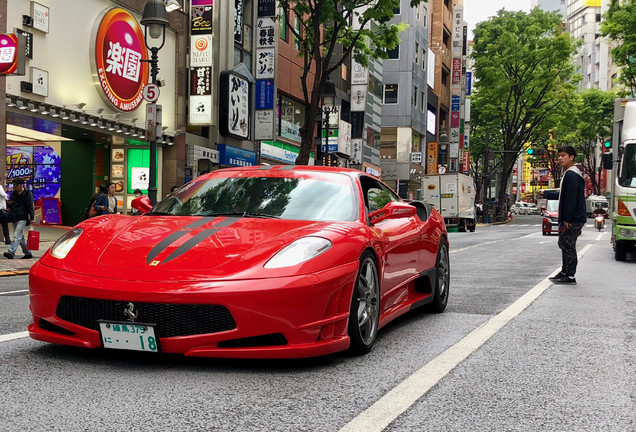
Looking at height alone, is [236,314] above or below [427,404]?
above

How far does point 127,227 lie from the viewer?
4762 mm

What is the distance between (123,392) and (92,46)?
18.3m

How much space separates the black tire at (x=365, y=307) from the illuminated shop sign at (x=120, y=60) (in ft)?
55.0

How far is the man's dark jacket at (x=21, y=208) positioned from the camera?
14062 mm

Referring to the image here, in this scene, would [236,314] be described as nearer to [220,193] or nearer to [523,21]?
[220,193]

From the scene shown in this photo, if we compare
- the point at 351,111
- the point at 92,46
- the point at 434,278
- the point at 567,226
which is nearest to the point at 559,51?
the point at 351,111

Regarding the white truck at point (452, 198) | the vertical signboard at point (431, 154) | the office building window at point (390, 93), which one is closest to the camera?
the white truck at point (452, 198)

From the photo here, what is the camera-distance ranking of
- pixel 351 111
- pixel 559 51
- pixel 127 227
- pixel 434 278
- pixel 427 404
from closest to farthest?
pixel 427 404 → pixel 127 227 → pixel 434 278 → pixel 351 111 → pixel 559 51

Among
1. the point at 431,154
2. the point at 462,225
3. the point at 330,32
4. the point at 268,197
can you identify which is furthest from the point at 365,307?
the point at 431,154

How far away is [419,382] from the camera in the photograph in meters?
4.06

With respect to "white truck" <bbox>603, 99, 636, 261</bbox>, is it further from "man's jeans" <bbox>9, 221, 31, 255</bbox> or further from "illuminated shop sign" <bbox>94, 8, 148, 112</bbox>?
"illuminated shop sign" <bbox>94, 8, 148, 112</bbox>

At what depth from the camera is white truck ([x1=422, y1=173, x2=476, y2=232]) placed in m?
40.9

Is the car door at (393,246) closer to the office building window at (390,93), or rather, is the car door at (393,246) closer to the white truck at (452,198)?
the white truck at (452,198)

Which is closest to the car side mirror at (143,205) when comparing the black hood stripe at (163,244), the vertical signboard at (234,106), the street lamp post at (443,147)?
the black hood stripe at (163,244)
